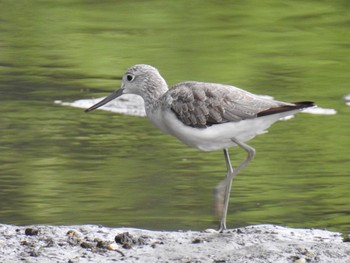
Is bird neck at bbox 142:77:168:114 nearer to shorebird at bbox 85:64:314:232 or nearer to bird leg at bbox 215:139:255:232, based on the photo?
shorebird at bbox 85:64:314:232

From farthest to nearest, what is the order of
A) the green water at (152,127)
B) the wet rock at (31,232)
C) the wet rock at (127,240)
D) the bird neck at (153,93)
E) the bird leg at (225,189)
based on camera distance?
the green water at (152,127) < the bird neck at (153,93) < the bird leg at (225,189) < the wet rock at (31,232) < the wet rock at (127,240)

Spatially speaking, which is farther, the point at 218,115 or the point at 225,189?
the point at 225,189

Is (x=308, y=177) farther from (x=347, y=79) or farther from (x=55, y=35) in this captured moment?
(x=55, y=35)

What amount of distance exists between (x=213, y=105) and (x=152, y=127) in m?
3.14

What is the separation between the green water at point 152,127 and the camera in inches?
324

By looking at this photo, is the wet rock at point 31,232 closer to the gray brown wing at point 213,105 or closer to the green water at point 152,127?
the green water at point 152,127

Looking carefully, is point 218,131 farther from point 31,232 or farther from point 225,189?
point 31,232

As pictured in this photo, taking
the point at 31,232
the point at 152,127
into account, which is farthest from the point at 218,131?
the point at 152,127

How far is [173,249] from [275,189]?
181 cm

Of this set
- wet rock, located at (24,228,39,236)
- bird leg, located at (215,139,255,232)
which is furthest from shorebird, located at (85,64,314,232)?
wet rock, located at (24,228,39,236)

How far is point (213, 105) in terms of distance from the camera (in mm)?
7516

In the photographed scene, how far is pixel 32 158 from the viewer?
31.4 ft

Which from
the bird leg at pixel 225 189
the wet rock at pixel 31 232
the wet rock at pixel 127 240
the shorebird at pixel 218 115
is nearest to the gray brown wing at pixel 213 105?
the shorebird at pixel 218 115

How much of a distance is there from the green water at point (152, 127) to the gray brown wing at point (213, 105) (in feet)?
2.42
